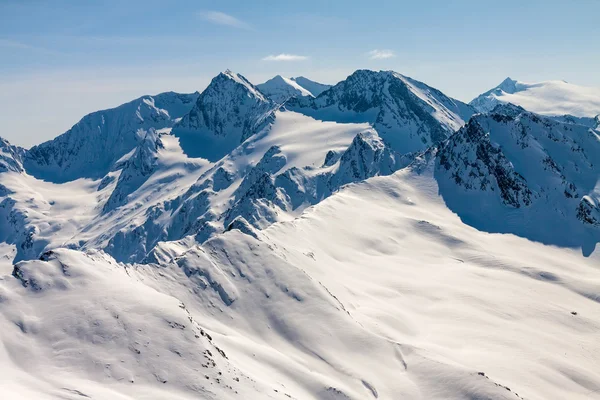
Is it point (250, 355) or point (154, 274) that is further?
point (154, 274)

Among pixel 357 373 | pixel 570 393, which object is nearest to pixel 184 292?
pixel 357 373

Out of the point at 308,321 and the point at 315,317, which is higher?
the point at 315,317

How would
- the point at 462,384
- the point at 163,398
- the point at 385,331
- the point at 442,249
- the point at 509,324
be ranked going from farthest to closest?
the point at 442,249 < the point at 509,324 < the point at 385,331 < the point at 462,384 < the point at 163,398

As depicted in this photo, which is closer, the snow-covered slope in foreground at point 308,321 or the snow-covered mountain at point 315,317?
the snow-covered slope in foreground at point 308,321

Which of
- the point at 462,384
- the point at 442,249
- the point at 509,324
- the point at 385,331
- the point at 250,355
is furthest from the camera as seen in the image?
the point at 442,249

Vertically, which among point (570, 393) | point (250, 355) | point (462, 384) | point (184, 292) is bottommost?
point (570, 393)

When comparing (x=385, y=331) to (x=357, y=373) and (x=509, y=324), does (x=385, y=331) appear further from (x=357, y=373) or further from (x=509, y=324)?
(x=509, y=324)

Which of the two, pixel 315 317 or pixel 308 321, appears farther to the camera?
pixel 315 317

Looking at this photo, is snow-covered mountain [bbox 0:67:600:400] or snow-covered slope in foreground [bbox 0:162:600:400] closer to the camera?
snow-covered slope in foreground [bbox 0:162:600:400]
